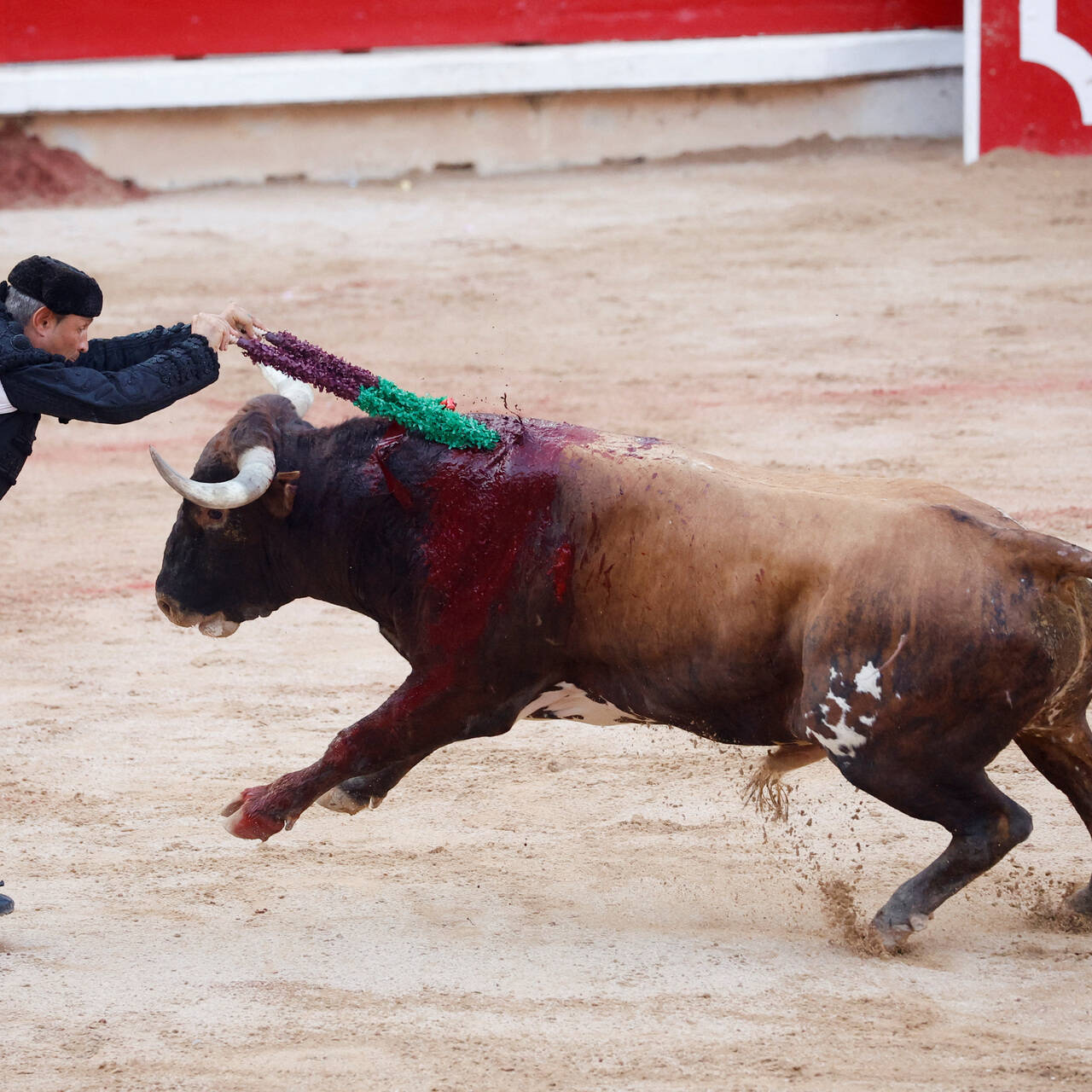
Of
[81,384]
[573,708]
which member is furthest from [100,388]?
[573,708]

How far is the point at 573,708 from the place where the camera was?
12.5 feet

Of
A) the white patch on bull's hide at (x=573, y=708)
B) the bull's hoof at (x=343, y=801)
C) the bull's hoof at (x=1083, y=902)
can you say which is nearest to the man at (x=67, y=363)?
the bull's hoof at (x=343, y=801)

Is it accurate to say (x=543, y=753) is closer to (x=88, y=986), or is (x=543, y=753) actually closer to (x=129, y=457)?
(x=88, y=986)

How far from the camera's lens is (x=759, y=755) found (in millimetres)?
4770

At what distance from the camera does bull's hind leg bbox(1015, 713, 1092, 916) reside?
3.56 metres

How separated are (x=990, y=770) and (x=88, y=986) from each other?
240cm

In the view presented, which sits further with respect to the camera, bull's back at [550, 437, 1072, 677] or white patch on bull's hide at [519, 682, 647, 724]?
white patch on bull's hide at [519, 682, 647, 724]

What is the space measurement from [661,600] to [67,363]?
1.39 m

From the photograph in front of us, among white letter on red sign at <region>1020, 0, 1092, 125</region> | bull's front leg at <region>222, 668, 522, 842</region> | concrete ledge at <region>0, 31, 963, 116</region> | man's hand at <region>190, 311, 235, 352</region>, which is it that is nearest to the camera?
bull's front leg at <region>222, 668, 522, 842</region>

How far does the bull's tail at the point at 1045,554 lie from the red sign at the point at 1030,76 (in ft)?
30.5

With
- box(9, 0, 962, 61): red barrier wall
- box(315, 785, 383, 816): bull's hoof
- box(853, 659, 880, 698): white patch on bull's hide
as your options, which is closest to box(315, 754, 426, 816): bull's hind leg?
box(315, 785, 383, 816): bull's hoof

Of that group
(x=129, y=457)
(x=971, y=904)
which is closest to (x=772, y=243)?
(x=129, y=457)

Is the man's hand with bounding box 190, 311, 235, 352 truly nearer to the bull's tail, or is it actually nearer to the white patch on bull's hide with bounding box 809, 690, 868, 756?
the white patch on bull's hide with bounding box 809, 690, 868, 756

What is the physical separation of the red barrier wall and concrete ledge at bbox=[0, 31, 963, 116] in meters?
0.17
